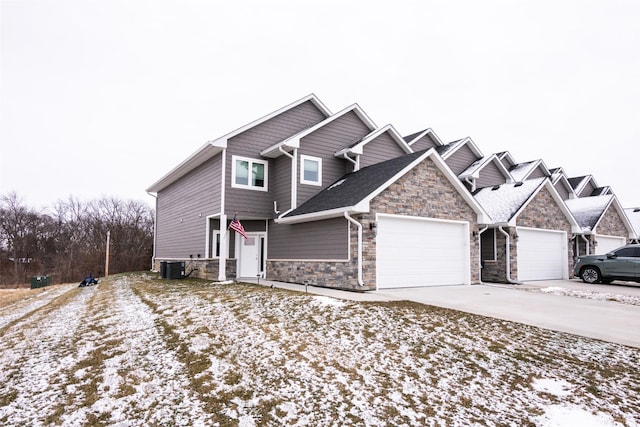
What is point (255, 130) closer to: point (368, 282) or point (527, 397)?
point (368, 282)

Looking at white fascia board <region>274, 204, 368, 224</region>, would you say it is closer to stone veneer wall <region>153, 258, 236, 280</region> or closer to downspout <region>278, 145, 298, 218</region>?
downspout <region>278, 145, 298, 218</region>

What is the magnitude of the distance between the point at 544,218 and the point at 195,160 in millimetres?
15414

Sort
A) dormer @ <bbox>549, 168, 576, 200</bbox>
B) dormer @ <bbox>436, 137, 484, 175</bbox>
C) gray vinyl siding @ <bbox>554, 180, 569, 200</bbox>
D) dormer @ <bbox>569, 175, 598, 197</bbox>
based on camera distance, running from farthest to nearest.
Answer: dormer @ <bbox>569, 175, 598, 197</bbox> < gray vinyl siding @ <bbox>554, 180, 569, 200</bbox> < dormer @ <bbox>549, 168, 576, 200</bbox> < dormer @ <bbox>436, 137, 484, 175</bbox>

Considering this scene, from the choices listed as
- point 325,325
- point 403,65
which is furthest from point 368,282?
point 403,65

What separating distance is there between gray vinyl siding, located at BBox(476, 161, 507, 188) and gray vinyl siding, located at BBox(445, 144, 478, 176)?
0.88 meters

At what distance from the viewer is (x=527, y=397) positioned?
4.08 meters

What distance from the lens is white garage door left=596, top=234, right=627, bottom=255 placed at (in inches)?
742

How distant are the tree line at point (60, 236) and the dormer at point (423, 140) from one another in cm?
2028

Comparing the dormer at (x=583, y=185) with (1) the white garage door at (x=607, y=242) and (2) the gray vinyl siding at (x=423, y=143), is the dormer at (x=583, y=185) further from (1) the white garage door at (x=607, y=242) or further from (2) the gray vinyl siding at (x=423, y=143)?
(2) the gray vinyl siding at (x=423, y=143)

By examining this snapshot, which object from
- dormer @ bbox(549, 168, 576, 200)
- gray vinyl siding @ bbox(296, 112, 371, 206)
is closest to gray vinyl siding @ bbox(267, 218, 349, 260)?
gray vinyl siding @ bbox(296, 112, 371, 206)

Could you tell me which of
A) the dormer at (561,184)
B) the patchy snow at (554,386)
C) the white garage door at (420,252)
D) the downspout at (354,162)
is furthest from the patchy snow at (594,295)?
the dormer at (561,184)

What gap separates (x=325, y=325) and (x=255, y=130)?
10524 millimetres

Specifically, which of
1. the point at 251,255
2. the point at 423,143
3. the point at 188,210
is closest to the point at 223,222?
the point at 251,255

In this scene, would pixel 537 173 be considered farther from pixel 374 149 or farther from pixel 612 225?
pixel 374 149
